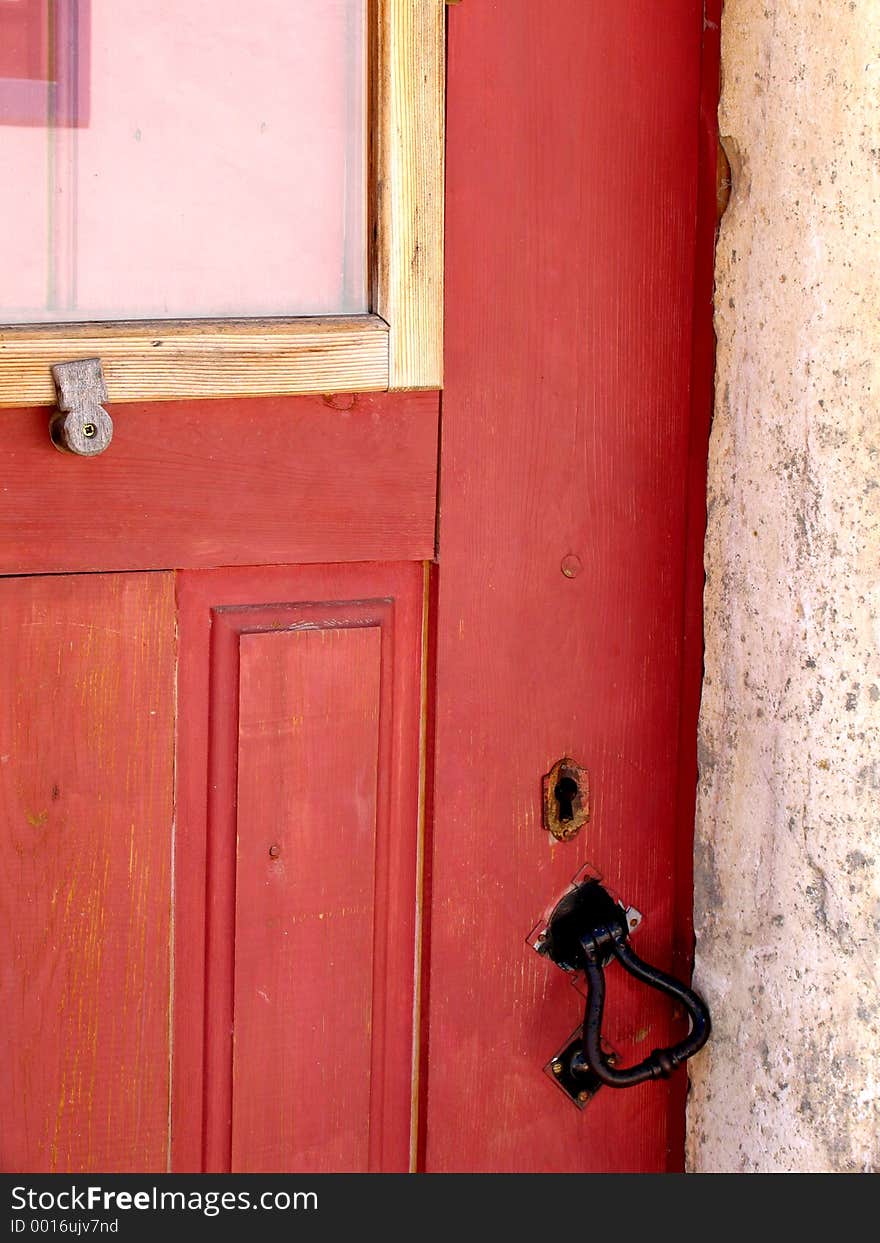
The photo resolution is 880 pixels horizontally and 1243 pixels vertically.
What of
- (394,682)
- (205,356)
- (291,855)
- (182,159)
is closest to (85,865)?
(291,855)

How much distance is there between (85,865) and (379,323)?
51 centimetres

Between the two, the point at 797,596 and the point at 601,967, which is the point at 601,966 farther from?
the point at 797,596

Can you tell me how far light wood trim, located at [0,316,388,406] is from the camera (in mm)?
1005

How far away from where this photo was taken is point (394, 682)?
123cm

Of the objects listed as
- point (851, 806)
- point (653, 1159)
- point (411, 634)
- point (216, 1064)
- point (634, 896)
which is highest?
point (411, 634)

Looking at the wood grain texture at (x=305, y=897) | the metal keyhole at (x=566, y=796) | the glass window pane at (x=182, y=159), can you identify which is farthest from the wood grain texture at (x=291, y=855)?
the glass window pane at (x=182, y=159)

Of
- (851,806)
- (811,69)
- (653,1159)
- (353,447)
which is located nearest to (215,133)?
(353,447)

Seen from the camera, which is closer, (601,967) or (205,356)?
(205,356)

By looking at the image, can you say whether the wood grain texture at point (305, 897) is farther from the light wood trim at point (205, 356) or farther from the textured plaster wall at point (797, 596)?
the textured plaster wall at point (797, 596)

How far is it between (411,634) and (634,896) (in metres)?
0.35

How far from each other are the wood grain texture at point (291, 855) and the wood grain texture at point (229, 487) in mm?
33

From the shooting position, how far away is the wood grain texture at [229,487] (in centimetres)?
106

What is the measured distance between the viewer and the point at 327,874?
1217 millimetres

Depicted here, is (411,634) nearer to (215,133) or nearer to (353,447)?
(353,447)
